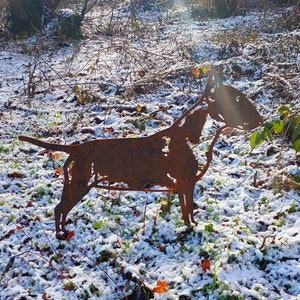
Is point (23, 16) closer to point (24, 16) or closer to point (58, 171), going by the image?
point (24, 16)

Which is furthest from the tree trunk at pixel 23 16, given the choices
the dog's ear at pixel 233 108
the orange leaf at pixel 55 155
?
the dog's ear at pixel 233 108

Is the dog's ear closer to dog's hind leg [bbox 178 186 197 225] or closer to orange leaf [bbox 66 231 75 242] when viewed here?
dog's hind leg [bbox 178 186 197 225]

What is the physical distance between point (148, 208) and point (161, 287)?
100cm

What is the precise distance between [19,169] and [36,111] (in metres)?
1.79

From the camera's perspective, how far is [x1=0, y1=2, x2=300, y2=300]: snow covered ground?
268 cm

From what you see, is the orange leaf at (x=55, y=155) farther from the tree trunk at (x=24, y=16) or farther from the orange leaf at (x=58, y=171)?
the tree trunk at (x=24, y=16)

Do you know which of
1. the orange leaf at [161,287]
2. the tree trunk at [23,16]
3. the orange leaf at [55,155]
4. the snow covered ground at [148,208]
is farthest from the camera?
the tree trunk at [23,16]

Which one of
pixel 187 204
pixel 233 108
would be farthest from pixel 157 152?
pixel 233 108

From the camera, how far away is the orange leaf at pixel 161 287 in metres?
2.57

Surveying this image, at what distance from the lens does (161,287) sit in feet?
8.52

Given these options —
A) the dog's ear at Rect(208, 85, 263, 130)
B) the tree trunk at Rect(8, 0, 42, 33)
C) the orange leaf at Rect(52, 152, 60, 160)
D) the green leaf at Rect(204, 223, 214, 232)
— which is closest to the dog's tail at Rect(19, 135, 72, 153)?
the dog's ear at Rect(208, 85, 263, 130)

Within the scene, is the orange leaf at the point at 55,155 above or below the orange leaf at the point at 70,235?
above

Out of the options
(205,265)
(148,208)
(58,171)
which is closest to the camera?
(205,265)

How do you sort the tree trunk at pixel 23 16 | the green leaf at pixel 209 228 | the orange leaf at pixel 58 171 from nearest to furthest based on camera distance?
the green leaf at pixel 209 228 → the orange leaf at pixel 58 171 → the tree trunk at pixel 23 16
